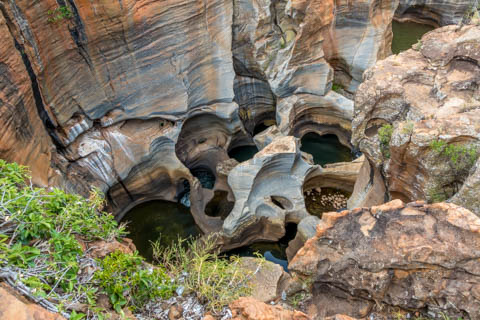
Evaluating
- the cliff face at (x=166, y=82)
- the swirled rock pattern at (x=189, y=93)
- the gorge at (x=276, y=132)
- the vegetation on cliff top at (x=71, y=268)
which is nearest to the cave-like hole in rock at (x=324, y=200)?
the gorge at (x=276, y=132)

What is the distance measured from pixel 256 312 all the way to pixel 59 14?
8557 millimetres

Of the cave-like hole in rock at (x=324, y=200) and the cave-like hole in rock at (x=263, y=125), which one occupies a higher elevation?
the cave-like hole in rock at (x=263, y=125)

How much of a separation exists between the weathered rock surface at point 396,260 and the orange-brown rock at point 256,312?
146 cm

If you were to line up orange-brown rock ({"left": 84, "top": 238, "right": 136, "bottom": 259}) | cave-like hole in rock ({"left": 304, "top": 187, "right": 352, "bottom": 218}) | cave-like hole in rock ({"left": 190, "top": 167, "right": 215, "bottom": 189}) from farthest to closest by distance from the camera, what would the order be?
cave-like hole in rock ({"left": 190, "top": 167, "right": 215, "bottom": 189})
cave-like hole in rock ({"left": 304, "top": 187, "right": 352, "bottom": 218})
orange-brown rock ({"left": 84, "top": 238, "right": 136, "bottom": 259})

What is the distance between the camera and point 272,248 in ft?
37.7

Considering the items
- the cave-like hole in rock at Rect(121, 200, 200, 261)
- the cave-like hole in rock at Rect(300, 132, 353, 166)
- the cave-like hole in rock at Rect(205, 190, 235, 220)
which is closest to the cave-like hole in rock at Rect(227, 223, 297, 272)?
the cave-like hole in rock at Rect(205, 190, 235, 220)

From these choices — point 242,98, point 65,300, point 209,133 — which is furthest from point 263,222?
point 65,300

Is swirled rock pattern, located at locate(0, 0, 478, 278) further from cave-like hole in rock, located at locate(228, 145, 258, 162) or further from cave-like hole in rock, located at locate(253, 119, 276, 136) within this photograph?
cave-like hole in rock, located at locate(228, 145, 258, 162)

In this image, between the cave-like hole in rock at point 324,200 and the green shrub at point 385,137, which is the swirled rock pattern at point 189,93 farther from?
the cave-like hole in rock at point 324,200

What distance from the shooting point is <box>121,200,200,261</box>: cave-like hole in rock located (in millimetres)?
11922

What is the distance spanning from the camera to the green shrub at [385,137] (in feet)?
27.3

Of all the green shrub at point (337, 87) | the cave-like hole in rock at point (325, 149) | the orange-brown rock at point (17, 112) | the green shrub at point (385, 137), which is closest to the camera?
the orange-brown rock at point (17, 112)

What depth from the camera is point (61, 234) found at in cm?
438

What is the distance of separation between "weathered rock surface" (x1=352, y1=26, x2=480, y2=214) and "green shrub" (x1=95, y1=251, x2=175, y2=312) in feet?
18.5
